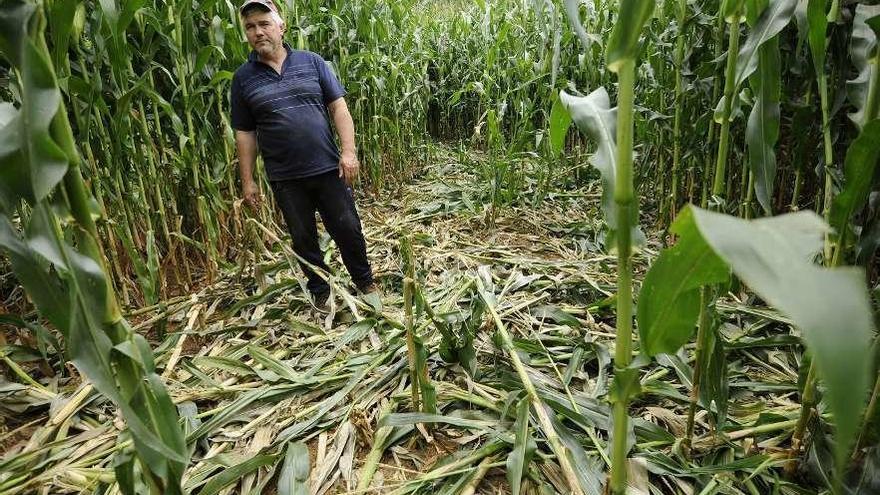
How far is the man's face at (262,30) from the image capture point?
7.61ft

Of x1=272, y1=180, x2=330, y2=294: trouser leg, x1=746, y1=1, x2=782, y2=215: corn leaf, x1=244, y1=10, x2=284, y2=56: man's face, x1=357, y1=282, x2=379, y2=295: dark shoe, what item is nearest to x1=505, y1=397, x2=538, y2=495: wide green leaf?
x1=746, y1=1, x2=782, y2=215: corn leaf

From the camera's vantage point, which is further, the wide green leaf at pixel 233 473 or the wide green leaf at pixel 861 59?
the wide green leaf at pixel 233 473

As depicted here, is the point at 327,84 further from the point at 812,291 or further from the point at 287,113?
the point at 812,291

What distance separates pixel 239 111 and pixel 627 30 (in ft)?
7.59

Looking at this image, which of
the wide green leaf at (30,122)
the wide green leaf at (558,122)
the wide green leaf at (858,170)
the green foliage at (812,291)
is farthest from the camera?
the wide green leaf at (558,122)

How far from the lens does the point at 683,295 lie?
0.77 meters

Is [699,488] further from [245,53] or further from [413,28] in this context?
[413,28]

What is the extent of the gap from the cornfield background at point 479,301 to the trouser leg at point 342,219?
0.82ft

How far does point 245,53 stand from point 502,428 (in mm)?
2864

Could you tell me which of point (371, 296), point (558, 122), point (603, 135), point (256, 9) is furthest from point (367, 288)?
point (603, 135)

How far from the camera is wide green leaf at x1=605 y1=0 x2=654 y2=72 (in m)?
0.65

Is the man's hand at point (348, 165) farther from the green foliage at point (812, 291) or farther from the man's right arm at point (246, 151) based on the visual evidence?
the green foliage at point (812, 291)

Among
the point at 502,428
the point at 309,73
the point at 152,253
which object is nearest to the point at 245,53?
the point at 309,73

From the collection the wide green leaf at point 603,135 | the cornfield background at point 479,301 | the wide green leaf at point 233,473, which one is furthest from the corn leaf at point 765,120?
the wide green leaf at point 233,473
